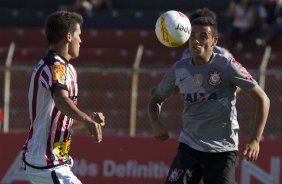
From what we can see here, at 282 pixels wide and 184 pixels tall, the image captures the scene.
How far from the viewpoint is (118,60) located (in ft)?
54.7

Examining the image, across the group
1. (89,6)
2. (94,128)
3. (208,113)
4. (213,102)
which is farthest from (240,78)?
(89,6)

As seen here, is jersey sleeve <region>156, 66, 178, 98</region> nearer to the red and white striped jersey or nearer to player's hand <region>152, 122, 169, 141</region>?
player's hand <region>152, 122, 169, 141</region>

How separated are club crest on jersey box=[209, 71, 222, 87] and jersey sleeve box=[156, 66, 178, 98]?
437 mm

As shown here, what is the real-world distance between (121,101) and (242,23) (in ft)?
10.3

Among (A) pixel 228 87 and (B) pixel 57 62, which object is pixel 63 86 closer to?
(B) pixel 57 62

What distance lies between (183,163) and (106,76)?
7880mm

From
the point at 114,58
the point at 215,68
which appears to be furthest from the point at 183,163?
the point at 114,58

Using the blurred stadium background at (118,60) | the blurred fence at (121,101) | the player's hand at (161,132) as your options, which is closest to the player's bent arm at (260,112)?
the player's hand at (161,132)

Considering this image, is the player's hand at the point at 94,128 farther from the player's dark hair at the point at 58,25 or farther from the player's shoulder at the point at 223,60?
the player's shoulder at the point at 223,60

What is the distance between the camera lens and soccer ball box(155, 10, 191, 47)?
811 centimetres

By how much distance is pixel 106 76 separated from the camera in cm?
1531

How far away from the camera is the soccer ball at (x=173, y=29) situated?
8111 millimetres

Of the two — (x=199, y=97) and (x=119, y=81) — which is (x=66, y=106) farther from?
(x=119, y=81)

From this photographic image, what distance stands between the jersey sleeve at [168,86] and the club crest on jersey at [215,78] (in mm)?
437
